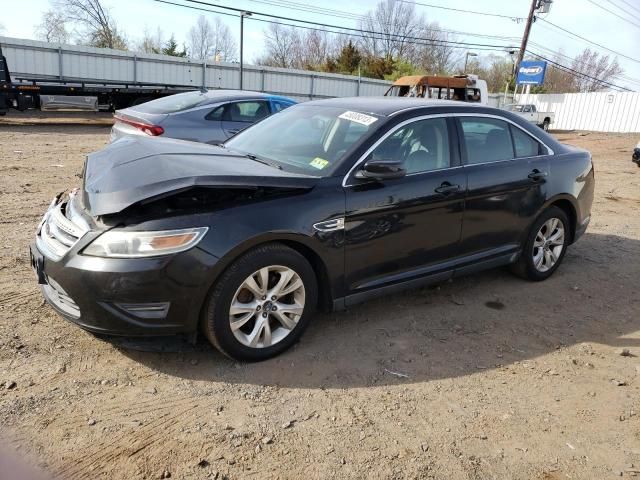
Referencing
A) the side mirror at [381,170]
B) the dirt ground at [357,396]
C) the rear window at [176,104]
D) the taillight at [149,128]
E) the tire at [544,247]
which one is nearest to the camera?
the dirt ground at [357,396]

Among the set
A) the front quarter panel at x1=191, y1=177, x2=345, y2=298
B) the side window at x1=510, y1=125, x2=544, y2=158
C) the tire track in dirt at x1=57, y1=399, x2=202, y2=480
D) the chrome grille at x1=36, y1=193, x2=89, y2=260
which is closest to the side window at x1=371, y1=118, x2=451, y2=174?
the front quarter panel at x1=191, y1=177, x2=345, y2=298

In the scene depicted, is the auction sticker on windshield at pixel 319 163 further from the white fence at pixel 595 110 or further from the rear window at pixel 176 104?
the white fence at pixel 595 110

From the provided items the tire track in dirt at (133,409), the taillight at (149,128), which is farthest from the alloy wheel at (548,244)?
the taillight at (149,128)

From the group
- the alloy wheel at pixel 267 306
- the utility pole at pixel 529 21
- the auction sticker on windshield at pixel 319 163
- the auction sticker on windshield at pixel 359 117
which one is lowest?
the alloy wheel at pixel 267 306

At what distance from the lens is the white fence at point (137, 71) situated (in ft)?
68.8

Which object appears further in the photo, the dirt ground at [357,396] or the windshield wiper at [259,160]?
the windshield wiper at [259,160]

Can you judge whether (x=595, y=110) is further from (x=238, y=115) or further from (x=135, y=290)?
(x=135, y=290)

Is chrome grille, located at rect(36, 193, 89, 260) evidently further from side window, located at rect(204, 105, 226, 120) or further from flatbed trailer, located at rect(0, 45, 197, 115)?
flatbed trailer, located at rect(0, 45, 197, 115)

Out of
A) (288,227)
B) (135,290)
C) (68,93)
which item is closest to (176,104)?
(288,227)

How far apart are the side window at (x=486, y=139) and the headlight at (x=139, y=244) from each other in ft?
8.24

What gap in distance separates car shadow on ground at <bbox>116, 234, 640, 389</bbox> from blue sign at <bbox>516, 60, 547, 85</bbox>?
2986 cm

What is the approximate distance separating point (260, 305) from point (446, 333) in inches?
61.3

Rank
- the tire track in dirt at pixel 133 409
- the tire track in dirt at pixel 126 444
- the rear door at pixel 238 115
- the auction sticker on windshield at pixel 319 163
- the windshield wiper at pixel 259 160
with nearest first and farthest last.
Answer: the tire track in dirt at pixel 126 444
the tire track in dirt at pixel 133 409
the auction sticker on windshield at pixel 319 163
the windshield wiper at pixel 259 160
the rear door at pixel 238 115

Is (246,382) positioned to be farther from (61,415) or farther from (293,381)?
(61,415)
